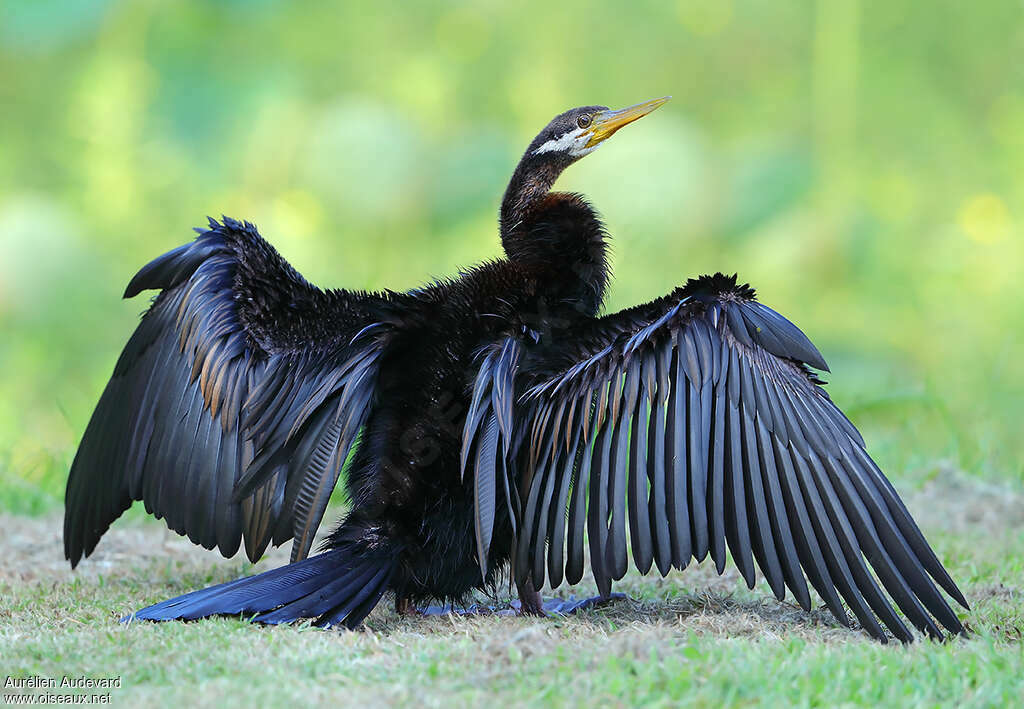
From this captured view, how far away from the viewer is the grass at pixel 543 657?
2.53 m

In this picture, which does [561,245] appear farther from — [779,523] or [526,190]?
[779,523]

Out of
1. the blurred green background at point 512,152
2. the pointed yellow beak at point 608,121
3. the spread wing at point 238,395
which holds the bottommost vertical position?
the spread wing at point 238,395

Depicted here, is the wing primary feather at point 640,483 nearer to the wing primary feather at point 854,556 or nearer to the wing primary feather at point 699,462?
the wing primary feather at point 699,462

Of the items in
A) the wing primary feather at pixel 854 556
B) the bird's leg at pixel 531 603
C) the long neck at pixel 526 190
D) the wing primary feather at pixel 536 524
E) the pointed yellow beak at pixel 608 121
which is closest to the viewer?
the wing primary feather at pixel 854 556

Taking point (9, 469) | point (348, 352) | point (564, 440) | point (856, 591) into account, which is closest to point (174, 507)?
point (348, 352)

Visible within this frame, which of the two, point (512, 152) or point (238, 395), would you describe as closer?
point (238, 395)

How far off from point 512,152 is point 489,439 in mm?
6945

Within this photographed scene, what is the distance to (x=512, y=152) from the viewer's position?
32.7ft

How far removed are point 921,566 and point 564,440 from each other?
1029 millimetres

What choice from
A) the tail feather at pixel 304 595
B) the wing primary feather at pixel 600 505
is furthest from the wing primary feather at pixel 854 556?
the tail feather at pixel 304 595

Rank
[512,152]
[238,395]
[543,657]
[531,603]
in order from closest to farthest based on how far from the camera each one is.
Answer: [543,657] → [531,603] → [238,395] → [512,152]

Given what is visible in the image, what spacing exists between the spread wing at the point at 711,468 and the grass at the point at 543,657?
19cm

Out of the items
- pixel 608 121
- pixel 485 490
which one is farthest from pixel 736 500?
pixel 608 121

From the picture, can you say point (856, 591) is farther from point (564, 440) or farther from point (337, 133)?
point (337, 133)
